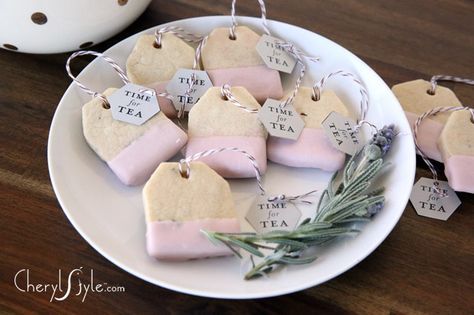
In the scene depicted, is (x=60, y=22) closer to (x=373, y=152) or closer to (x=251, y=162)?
(x=251, y=162)

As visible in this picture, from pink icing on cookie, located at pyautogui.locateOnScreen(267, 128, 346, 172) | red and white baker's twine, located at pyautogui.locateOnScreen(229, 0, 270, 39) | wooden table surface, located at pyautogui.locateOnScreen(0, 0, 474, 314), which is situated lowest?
wooden table surface, located at pyautogui.locateOnScreen(0, 0, 474, 314)

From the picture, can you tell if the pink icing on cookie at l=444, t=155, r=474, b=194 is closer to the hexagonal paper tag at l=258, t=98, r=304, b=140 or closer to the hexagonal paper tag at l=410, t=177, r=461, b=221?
the hexagonal paper tag at l=410, t=177, r=461, b=221

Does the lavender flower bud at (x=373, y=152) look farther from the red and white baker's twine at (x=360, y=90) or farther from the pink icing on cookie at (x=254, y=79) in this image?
the pink icing on cookie at (x=254, y=79)

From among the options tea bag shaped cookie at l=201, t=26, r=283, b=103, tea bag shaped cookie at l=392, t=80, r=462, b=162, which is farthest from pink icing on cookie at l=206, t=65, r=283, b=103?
tea bag shaped cookie at l=392, t=80, r=462, b=162

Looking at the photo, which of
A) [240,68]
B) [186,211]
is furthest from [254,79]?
[186,211]

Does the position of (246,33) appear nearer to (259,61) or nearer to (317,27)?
(259,61)

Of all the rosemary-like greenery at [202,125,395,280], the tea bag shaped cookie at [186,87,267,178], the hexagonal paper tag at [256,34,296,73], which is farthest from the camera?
the hexagonal paper tag at [256,34,296,73]

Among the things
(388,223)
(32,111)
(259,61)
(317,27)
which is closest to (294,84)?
(259,61)
